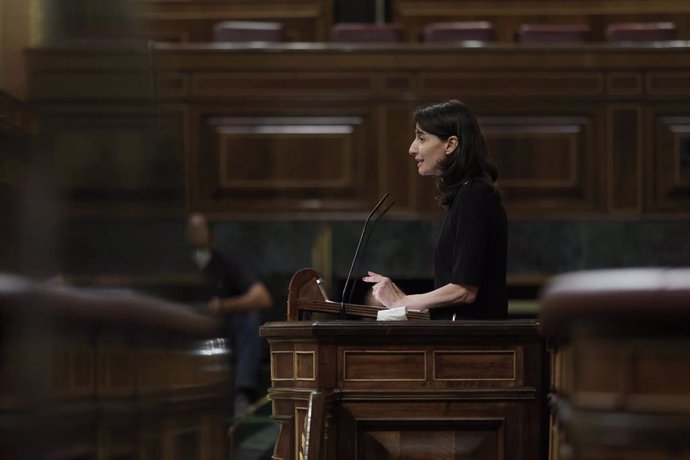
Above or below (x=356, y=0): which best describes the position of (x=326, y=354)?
below

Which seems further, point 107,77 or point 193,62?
point 193,62

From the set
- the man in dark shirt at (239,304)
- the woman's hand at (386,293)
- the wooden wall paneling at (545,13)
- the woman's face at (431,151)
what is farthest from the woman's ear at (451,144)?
the wooden wall paneling at (545,13)

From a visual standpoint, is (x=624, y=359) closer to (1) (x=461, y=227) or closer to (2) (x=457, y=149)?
(1) (x=461, y=227)

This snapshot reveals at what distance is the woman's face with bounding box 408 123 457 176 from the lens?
2.73m

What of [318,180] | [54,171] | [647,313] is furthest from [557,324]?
[318,180]

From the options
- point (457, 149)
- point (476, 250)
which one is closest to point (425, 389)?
point (476, 250)

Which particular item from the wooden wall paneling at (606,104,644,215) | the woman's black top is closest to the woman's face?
the woman's black top

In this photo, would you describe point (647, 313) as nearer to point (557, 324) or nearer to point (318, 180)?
point (557, 324)

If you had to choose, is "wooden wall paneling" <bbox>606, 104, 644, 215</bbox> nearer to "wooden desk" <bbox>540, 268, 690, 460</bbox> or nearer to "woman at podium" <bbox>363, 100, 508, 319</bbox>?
"woman at podium" <bbox>363, 100, 508, 319</bbox>

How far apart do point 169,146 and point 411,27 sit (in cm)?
610

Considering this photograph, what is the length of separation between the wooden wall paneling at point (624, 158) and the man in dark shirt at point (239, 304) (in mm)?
1758

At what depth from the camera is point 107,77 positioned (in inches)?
16.5

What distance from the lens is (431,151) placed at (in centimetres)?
274

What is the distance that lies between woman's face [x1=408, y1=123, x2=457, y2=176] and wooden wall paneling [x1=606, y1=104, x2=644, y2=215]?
2929mm
